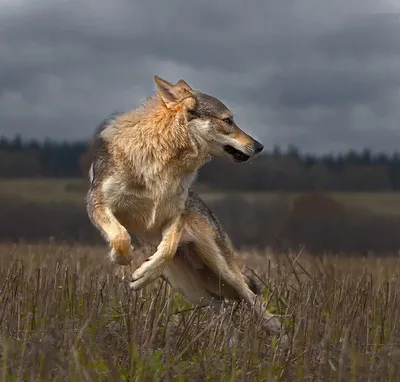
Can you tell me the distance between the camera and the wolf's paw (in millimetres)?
6695

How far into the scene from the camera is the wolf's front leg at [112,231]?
6.68 metres

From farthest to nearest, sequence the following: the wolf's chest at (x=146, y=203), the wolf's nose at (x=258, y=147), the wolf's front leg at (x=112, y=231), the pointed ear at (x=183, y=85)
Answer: the pointed ear at (x=183, y=85)
the wolf's nose at (x=258, y=147)
the wolf's chest at (x=146, y=203)
the wolf's front leg at (x=112, y=231)

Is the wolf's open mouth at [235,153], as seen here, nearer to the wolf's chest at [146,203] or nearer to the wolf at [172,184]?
the wolf at [172,184]

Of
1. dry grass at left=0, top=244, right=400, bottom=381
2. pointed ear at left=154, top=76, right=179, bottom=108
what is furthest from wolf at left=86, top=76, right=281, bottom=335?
dry grass at left=0, top=244, right=400, bottom=381

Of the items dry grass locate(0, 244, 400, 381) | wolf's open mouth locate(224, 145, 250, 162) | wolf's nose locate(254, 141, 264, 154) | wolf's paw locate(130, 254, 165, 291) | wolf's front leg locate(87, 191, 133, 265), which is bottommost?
dry grass locate(0, 244, 400, 381)

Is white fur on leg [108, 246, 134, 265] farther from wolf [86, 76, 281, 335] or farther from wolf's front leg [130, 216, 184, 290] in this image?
wolf's front leg [130, 216, 184, 290]

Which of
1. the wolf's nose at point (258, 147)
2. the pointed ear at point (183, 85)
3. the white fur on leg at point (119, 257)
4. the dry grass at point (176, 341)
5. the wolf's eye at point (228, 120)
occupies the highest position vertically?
the pointed ear at point (183, 85)

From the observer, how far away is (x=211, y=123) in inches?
293

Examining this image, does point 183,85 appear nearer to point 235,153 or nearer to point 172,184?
point 235,153

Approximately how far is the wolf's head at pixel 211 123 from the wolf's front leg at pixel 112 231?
3.63ft

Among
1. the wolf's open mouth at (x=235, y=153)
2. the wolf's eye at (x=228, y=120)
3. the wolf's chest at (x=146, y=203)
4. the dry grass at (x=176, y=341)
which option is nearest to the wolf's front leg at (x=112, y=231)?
the wolf's chest at (x=146, y=203)

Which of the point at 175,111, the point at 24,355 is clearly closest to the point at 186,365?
the point at 24,355

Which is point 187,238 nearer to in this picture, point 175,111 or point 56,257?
point 175,111

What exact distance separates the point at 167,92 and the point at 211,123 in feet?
1.80
